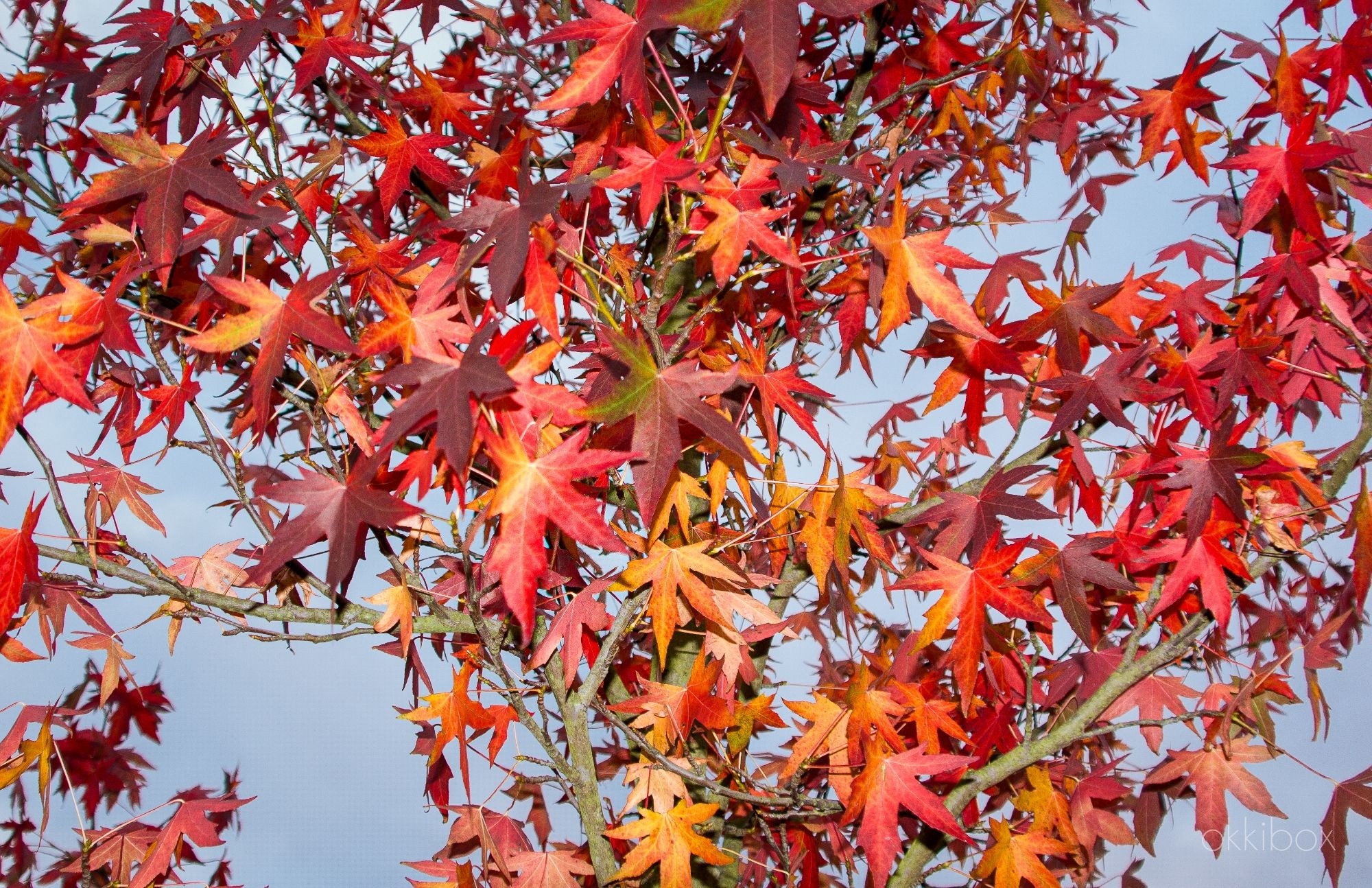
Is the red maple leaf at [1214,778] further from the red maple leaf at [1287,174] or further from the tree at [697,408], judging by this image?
the red maple leaf at [1287,174]

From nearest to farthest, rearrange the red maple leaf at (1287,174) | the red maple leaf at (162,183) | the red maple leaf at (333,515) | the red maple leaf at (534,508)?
the red maple leaf at (534,508) → the red maple leaf at (333,515) → the red maple leaf at (162,183) → the red maple leaf at (1287,174)

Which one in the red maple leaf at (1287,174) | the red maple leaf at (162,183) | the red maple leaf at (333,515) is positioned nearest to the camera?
the red maple leaf at (333,515)

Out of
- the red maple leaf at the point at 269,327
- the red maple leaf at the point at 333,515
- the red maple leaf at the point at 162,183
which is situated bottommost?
the red maple leaf at the point at 333,515

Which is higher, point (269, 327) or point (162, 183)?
point (162, 183)

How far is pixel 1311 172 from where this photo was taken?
5.81 ft

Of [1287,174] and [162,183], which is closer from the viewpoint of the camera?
[162,183]

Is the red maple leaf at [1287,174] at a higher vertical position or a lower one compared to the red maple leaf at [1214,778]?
higher

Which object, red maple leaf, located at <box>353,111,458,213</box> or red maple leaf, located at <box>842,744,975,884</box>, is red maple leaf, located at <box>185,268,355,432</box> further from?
red maple leaf, located at <box>842,744,975,884</box>

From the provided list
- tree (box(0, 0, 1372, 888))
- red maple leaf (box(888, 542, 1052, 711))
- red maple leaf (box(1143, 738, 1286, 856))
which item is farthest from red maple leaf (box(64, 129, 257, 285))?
red maple leaf (box(1143, 738, 1286, 856))

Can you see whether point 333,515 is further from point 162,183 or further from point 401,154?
point 401,154

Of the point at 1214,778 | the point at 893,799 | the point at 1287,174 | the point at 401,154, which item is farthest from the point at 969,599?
the point at 401,154

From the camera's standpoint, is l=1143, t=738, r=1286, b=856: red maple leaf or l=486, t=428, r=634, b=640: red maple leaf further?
l=1143, t=738, r=1286, b=856: red maple leaf

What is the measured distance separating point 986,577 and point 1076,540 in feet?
0.54

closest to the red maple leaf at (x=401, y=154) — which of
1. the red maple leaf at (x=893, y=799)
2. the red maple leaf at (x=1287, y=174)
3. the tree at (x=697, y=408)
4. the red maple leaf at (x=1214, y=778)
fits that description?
the tree at (x=697, y=408)
